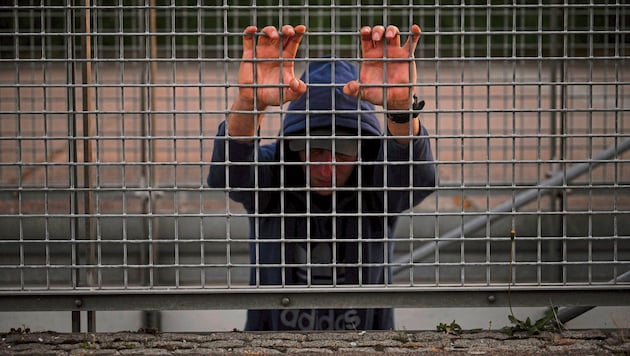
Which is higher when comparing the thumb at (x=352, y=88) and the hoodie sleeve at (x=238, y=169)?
the thumb at (x=352, y=88)

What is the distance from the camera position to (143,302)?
3.41m

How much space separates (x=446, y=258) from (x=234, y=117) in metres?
3.96

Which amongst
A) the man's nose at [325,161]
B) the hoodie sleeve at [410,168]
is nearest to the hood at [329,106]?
the man's nose at [325,161]

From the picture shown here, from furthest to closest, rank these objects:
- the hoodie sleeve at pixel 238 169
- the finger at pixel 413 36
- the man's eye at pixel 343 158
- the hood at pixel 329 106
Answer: the man's eye at pixel 343 158
the hood at pixel 329 106
the hoodie sleeve at pixel 238 169
the finger at pixel 413 36

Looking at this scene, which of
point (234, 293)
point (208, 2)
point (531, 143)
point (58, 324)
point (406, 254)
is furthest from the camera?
point (531, 143)

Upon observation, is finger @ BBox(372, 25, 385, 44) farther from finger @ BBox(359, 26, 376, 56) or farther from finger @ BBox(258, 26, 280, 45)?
finger @ BBox(258, 26, 280, 45)

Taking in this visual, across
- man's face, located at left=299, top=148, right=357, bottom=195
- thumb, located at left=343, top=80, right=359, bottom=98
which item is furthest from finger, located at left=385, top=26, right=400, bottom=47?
man's face, located at left=299, top=148, right=357, bottom=195

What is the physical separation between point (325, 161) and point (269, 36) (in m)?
1.10

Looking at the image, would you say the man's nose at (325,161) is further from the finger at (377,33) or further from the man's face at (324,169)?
the finger at (377,33)

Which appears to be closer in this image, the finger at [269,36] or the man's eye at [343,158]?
the finger at [269,36]

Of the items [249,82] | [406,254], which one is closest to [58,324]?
[406,254]

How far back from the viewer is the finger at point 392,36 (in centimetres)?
329

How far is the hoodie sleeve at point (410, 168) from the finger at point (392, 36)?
33cm

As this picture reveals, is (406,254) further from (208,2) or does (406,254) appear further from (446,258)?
(208,2)
